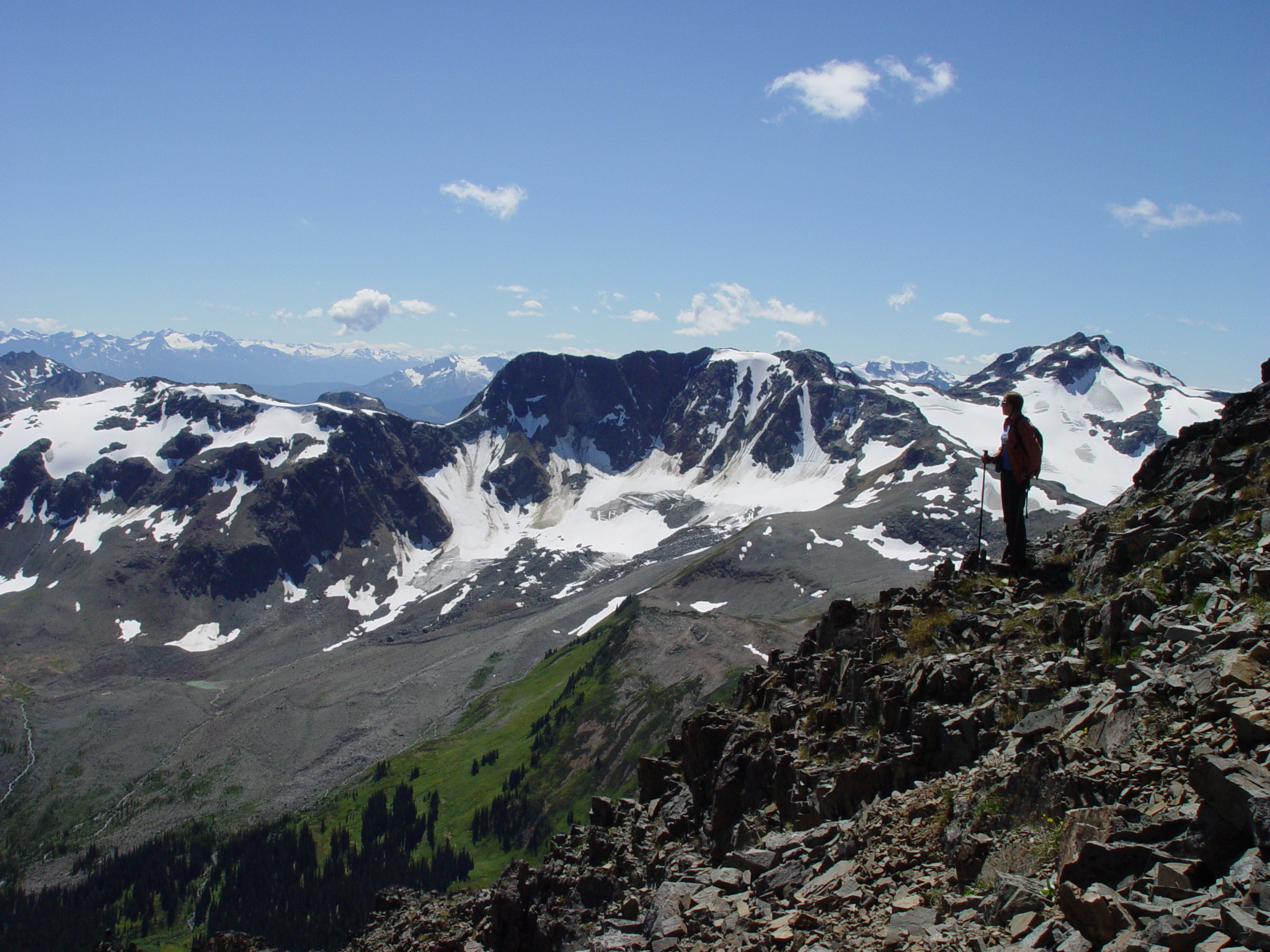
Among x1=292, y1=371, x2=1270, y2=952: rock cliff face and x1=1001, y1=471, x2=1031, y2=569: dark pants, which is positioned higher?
x1=1001, y1=471, x2=1031, y2=569: dark pants

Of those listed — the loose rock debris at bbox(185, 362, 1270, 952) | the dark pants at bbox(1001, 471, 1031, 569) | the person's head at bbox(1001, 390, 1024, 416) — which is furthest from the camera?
the dark pants at bbox(1001, 471, 1031, 569)

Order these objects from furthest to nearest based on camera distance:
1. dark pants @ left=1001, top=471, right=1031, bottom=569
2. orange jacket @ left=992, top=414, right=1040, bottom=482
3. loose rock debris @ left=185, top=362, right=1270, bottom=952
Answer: dark pants @ left=1001, top=471, right=1031, bottom=569, orange jacket @ left=992, top=414, right=1040, bottom=482, loose rock debris @ left=185, top=362, right=1270, bottom=952

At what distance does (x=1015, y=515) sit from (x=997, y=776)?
509 inches

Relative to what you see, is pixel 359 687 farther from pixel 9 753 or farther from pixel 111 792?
pixel 9 753

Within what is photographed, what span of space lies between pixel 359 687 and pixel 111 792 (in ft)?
178

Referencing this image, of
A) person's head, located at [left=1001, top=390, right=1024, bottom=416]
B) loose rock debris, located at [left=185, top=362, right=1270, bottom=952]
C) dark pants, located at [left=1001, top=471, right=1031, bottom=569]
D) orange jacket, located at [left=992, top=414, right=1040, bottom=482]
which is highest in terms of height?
person's head, located at [left=1001, top=390, right=1024, bottom=416]

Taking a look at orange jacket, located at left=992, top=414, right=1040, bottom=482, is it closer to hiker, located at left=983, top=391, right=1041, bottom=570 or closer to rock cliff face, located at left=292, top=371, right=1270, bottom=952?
hiker, located at left=983, top=391, right=1041, bottom=570

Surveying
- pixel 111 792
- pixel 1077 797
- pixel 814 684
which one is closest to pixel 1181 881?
pixel 1077 797

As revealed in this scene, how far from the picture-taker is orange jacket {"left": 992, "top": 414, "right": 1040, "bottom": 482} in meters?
25.3

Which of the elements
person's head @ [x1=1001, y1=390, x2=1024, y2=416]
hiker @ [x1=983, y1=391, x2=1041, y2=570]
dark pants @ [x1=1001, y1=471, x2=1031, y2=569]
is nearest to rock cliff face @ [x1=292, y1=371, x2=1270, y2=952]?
dark pants @ [x1=1001, y1=471, x2=1031, y2=569]

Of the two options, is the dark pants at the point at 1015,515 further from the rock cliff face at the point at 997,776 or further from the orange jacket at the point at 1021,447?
the rock cliff face at the point at 997,776

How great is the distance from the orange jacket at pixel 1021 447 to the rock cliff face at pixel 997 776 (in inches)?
126

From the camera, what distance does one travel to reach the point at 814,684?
2953 centimetres

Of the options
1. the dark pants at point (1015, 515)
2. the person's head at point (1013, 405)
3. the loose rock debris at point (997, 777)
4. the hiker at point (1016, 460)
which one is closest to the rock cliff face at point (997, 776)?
the loose rock debris at point (997, 777)
